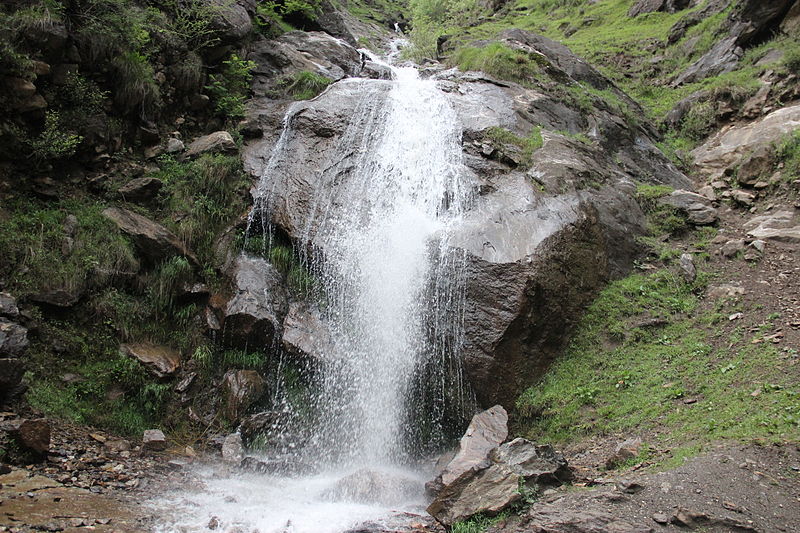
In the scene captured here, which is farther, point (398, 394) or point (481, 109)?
point (481, 109)

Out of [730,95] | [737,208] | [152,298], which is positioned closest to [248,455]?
[152,298]

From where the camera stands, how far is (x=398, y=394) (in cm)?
855

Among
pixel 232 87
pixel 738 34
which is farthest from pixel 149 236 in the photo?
pixel 738 34

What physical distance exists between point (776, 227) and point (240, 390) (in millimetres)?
10635

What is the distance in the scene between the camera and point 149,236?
8977 millimetres

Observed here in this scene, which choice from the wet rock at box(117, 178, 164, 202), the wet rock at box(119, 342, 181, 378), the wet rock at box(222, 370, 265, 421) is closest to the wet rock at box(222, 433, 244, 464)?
the wet rock at box(222, 370, 265, 421)

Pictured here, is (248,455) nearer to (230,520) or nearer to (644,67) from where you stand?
(230,520)

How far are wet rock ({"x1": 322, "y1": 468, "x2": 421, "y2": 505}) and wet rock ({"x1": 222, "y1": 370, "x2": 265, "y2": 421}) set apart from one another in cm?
223

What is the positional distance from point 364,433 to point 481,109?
28.7 feet

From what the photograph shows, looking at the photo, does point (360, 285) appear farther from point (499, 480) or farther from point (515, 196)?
point (499, 480)

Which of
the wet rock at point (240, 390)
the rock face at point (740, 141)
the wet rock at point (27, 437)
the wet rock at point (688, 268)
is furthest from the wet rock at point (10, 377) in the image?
the rock face at point (740, 141)

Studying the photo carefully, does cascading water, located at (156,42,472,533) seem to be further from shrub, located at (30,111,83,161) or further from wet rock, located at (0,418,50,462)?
shrub, located at (30,111,83,161)

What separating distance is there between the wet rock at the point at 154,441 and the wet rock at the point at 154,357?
3.27 ft

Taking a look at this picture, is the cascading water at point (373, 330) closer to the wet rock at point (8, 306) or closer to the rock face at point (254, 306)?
the rock face at point (254, 306)
